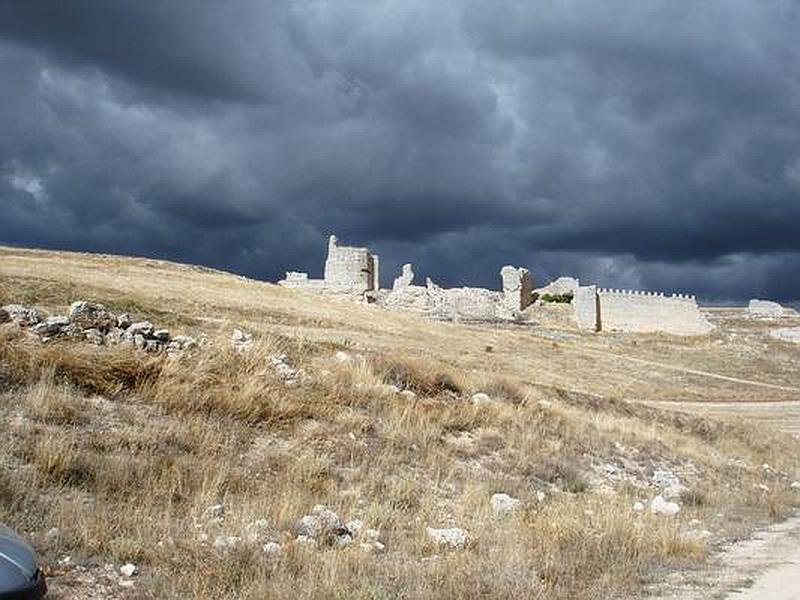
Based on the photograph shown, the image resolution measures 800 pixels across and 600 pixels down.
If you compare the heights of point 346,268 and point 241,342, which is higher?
point 346,268

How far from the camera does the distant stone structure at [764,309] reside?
286ft

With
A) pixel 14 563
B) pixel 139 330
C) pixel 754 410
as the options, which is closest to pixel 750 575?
pixel 14 563

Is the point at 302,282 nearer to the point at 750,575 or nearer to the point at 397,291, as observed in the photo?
the point at 397,291

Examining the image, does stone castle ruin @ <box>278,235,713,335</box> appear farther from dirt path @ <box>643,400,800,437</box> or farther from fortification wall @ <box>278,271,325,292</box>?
dirt path @ <box>643,400,800,437</box>

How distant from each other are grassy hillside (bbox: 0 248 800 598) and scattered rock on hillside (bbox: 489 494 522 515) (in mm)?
117

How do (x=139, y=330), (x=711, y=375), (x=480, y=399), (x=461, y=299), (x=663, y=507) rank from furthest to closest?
1. (x=461, y=299)
2. (x=711, y=375)
3. (x=480, y=399)
4. (x=139, y=330)
5. (x=663, y=507)

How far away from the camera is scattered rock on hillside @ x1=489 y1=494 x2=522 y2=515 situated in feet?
30.5

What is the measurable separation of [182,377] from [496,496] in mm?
4360

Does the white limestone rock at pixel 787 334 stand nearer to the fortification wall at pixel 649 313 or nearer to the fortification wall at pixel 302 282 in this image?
the fortification wall at pixel 649 313

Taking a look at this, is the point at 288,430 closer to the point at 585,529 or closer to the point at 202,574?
the point at 585,529

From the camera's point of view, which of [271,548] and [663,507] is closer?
[271,548]

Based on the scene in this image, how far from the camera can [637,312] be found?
2884 inches

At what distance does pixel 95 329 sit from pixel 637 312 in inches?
2604

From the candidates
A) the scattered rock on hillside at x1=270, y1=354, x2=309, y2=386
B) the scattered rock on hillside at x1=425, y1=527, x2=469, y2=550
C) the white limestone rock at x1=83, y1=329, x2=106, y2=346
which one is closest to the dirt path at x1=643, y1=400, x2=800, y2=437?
the scattered rock on hillside at x1=270, y1=354, x2=309, y2=386
